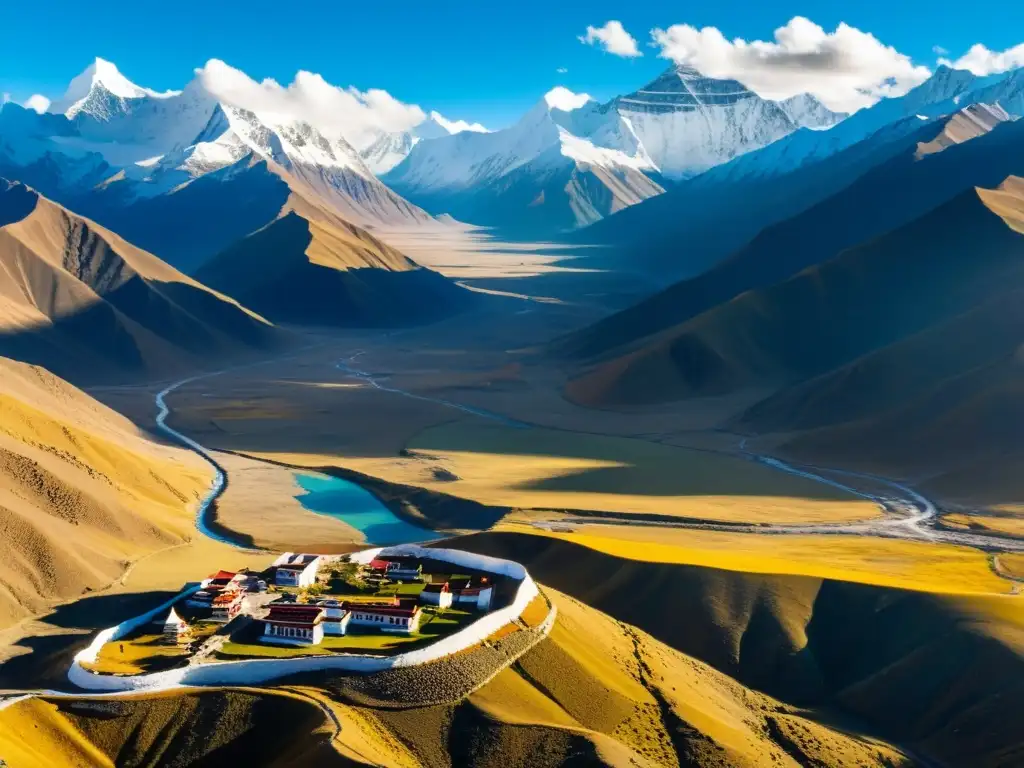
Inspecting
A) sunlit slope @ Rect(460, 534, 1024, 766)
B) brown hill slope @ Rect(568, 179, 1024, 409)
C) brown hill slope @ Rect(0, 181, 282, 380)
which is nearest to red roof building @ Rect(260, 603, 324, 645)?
sunlit slope @ Rect(460, 534, 1024, 766)

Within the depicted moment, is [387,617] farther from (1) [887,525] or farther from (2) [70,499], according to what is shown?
(1) [887,525]

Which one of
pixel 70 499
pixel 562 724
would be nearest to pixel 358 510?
pixel 70 499

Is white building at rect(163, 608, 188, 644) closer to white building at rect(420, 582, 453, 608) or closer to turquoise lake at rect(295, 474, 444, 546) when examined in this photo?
white building at rect(420, 582, 453, 608)

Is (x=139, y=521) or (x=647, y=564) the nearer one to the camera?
(x=647, y=564)

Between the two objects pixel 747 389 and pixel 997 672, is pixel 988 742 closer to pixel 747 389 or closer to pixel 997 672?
pixel 997 672

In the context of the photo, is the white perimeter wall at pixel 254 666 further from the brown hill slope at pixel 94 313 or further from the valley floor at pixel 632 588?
the brown hill slope at pixel 94 313

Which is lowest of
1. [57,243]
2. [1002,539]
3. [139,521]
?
[139,521]

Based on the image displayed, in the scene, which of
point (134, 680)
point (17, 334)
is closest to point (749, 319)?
point (17, 334)

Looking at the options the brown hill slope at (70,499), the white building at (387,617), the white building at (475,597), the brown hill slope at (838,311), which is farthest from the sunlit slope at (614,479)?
the white building at (387,617)
